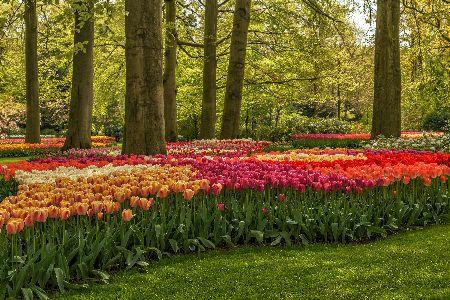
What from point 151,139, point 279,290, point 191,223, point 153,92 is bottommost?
point 279,290

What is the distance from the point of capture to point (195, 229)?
5.35 m

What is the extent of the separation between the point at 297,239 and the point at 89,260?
2.25 m

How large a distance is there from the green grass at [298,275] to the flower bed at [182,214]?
0.23m

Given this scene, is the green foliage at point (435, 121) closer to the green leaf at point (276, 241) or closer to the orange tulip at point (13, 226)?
the green leaf at point (276, 241)

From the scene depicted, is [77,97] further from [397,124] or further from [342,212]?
[342,212]

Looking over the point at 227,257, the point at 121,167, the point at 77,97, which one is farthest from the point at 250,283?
the point at 77,97

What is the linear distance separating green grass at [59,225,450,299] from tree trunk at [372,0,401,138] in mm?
11950

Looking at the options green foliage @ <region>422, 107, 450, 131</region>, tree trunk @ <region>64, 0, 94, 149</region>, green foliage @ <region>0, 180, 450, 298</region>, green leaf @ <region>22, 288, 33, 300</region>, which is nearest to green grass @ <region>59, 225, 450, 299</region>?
green foliage @ <region>0, 180, 450, 298</region>

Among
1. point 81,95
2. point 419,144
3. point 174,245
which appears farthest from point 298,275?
point 81,95

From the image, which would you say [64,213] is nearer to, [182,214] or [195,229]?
[182,214]

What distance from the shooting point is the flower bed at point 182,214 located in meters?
4.29

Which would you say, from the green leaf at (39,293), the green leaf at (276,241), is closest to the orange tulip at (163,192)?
the green leaf at (276,241)

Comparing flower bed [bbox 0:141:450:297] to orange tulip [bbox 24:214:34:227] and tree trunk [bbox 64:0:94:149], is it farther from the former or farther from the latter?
tree trunk [bbox 64:0:94:149]

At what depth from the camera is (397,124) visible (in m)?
17.0
